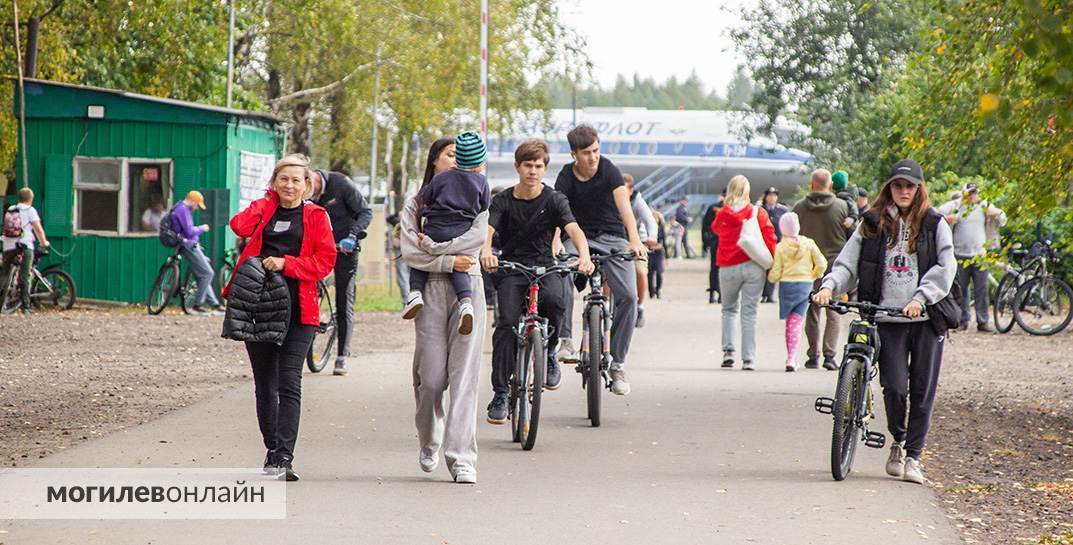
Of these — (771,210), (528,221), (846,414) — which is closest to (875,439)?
(846,414)

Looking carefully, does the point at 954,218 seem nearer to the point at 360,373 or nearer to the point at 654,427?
the point at 360,373

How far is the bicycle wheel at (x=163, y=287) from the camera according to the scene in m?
22.4

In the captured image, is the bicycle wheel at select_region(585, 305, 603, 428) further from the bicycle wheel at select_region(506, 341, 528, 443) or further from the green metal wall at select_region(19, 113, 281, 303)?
the green metal wall at select_region(19, 113, 281, 303)

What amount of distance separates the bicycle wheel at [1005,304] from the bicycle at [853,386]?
12.7 m

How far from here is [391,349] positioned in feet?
57.7

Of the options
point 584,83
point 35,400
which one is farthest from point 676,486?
point 584,83

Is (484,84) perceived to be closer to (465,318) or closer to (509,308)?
(509,308)

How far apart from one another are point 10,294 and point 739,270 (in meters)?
11.2

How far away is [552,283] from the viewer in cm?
1012

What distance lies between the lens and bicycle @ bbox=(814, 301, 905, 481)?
28.2 feet

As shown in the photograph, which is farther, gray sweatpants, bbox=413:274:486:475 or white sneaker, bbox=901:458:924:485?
white sneaker, bbox=901:458:924:485

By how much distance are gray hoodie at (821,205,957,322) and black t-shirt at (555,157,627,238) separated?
290 centimetres

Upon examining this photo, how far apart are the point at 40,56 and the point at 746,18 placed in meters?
22.4

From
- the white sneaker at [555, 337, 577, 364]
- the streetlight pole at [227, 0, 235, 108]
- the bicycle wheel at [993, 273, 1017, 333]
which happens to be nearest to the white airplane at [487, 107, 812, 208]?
the streetlight pole at [227, 0, 235, 108]
